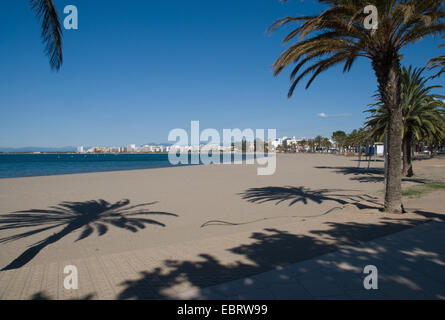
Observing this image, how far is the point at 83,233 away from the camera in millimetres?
6598

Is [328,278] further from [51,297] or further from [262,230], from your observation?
[51,297]

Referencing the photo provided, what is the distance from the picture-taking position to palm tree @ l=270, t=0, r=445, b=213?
6520 millimetres

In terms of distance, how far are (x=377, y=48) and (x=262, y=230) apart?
577 centimetres

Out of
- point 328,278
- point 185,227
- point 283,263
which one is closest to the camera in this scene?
point 328,278

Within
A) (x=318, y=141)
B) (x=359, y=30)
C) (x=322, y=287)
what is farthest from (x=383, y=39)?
(x=318, y=141)

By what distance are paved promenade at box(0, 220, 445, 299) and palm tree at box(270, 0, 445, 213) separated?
3340mm

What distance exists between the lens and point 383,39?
6879 millimetres

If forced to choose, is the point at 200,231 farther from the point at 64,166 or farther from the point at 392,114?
the point at 64,166

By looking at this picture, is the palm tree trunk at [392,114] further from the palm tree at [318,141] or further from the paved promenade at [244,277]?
the palm tree at [318,141]

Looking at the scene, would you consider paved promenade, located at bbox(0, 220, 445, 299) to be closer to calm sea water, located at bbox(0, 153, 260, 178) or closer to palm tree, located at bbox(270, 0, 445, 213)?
palm tree, located at bbox(270, 0, 445, 213)

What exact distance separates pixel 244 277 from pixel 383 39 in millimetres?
6989

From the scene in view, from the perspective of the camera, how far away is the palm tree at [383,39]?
6.52m

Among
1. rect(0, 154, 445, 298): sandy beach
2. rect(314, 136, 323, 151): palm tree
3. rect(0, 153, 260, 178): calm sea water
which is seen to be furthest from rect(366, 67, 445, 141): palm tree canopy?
rect(314, 136, 323, 151): palm tree
